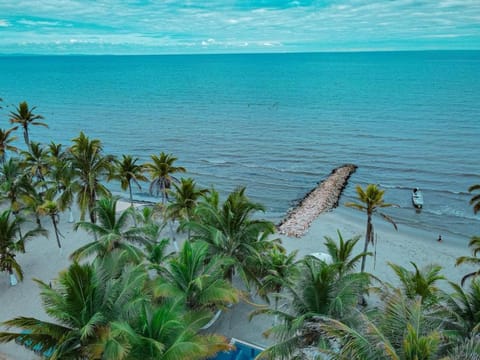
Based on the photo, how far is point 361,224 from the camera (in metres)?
30.9

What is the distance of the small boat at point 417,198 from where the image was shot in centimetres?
3388

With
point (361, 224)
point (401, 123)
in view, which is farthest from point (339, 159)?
point (401, 123)

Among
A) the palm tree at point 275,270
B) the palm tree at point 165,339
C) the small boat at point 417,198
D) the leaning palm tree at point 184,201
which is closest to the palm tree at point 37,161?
the leaning palm tree at point 184,201

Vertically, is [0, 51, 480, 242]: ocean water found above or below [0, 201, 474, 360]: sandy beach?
above

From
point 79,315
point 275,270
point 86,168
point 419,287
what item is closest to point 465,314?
point 419,287

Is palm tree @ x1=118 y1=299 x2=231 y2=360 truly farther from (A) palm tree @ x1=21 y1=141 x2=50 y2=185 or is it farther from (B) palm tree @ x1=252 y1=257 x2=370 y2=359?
(A) palm tree @ x1=21 y1=141 x2=50 y2=185

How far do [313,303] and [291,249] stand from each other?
13350 mm

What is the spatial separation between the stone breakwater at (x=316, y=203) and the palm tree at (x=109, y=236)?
1318cm

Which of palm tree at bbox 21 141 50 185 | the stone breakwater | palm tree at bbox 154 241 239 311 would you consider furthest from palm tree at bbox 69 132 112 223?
the stone breakwater

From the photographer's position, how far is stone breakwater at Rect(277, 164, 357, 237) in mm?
29044

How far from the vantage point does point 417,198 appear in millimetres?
34656

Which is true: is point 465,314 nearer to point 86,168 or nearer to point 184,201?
point 184,201

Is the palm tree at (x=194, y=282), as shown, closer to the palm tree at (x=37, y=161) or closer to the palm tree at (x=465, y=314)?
the palm tree at (x=465, y=314)

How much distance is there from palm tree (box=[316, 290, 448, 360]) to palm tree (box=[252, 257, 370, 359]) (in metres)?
1.30
